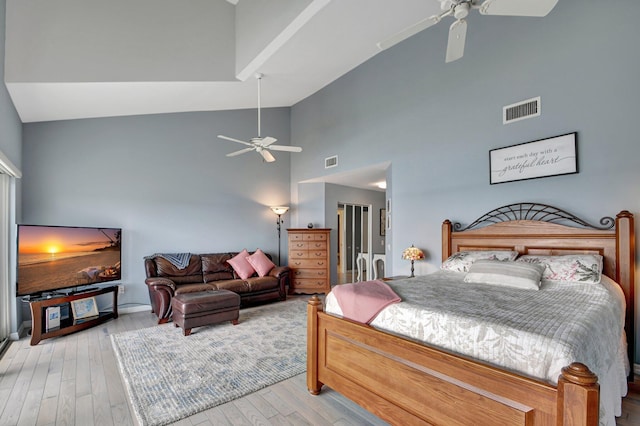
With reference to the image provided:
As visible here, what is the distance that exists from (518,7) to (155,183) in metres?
5.43

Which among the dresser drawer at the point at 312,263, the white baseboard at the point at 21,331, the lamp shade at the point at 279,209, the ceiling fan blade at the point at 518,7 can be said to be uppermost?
the ceiling fan blade at the point at 518,7

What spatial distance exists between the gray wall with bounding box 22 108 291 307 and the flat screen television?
40cm

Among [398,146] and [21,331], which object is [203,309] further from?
[398,146]

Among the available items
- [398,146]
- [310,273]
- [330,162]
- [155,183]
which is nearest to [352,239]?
[310,273]

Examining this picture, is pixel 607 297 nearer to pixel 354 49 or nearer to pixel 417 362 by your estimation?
pixel 417 362

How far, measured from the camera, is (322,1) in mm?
3158

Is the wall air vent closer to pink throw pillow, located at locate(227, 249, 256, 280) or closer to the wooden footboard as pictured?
pink throw pillow, located at locate(227, 249, 256, 280)

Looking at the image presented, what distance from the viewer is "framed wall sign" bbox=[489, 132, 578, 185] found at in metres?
3.08

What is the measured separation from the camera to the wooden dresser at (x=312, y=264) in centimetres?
629

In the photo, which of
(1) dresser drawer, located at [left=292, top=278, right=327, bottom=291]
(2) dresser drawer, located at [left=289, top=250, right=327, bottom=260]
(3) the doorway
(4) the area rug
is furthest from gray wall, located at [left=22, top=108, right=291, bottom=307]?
(4) the area rug

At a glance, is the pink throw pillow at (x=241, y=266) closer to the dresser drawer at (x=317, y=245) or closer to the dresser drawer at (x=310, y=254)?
the dresser drawer at (x=310, y=254)

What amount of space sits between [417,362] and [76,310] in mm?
4446

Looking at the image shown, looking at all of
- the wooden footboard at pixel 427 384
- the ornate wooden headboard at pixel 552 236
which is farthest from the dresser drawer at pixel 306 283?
the wooden footboard at pixel 427 384

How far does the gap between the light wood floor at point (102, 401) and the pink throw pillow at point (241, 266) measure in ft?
8.27
